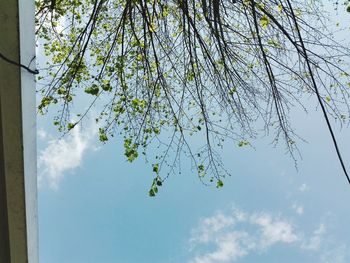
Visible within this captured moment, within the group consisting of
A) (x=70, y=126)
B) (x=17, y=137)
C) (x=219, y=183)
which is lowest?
(x=17, y=137)

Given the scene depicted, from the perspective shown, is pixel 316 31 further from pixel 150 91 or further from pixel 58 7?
pixel 58 7

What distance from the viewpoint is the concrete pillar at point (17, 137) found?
1735 mm

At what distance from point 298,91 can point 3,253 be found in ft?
13.8

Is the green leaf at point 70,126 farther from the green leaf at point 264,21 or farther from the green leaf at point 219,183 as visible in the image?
the green leaf at point 264,21

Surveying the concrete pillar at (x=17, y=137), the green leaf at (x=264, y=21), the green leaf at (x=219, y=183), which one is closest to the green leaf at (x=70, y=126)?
the green leaf at (x=219, y=183)

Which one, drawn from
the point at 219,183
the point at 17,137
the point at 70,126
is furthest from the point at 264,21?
the point at 17,137

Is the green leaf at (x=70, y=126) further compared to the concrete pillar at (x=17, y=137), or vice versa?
the green leaf at (x=70, y=126)

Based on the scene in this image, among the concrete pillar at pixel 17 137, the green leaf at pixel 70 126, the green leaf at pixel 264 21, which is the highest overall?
the green leaf at pixel 264 21

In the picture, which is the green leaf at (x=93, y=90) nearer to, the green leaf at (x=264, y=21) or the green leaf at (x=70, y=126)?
the green leaf at (x=70, y=126)

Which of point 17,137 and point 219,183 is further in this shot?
point 219,183

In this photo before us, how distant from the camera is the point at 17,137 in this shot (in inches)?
70.6

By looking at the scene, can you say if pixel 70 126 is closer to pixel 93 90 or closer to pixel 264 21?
pixel 93 90

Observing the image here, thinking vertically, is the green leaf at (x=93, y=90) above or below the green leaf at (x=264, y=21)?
below

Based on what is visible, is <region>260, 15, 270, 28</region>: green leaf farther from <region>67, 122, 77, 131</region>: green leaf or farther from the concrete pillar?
the concrete pillar
